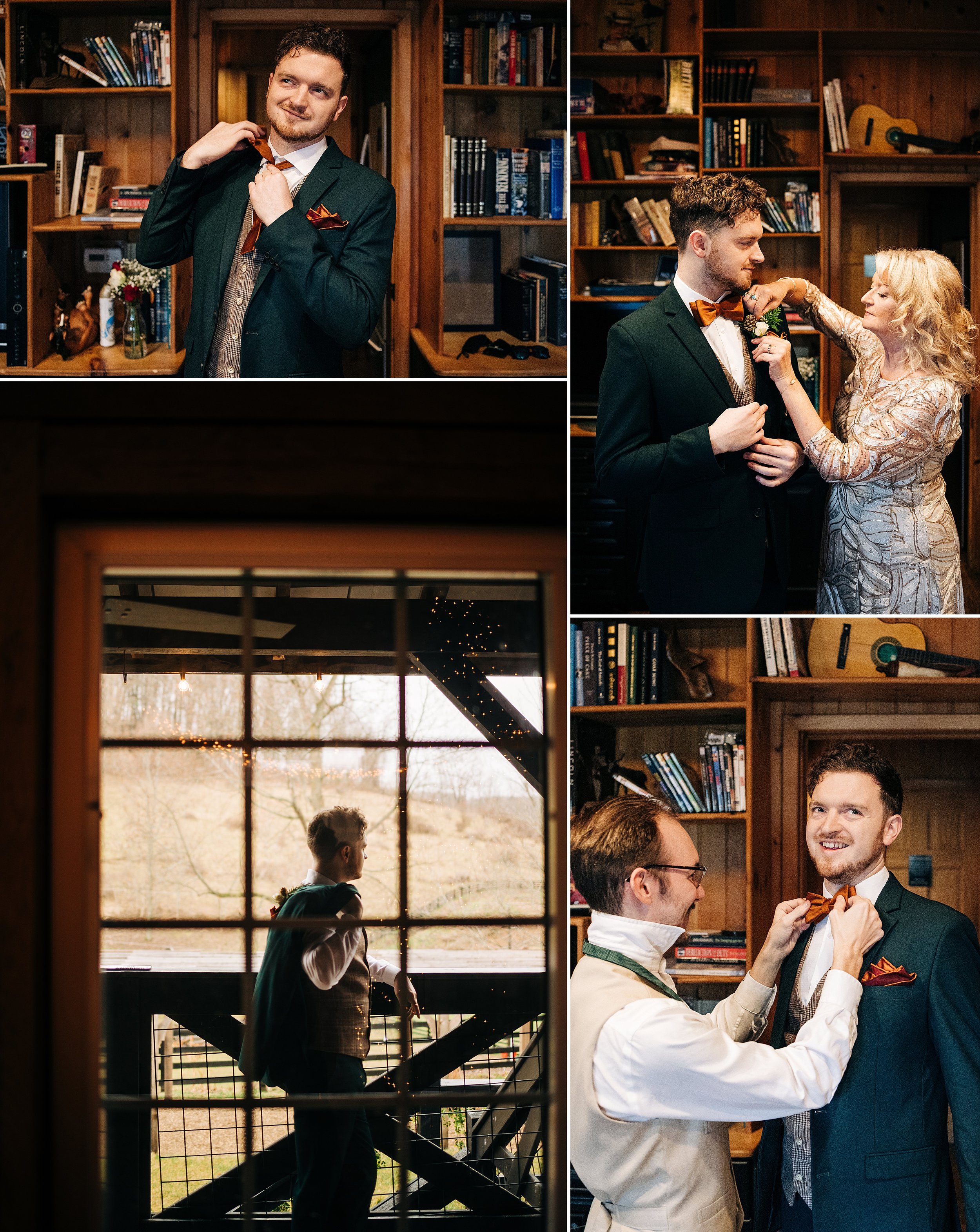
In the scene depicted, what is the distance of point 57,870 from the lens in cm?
176

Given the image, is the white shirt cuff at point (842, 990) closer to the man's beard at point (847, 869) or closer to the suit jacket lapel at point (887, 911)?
the suit jacket lapel at point (887, 911)

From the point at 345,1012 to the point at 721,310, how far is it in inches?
54.2

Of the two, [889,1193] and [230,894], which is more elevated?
[230,894]

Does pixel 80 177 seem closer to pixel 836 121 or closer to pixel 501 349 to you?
pixel 501 349

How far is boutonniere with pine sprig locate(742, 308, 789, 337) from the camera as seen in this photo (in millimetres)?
1622

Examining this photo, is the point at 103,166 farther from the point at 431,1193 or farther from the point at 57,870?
the point at 431,1193

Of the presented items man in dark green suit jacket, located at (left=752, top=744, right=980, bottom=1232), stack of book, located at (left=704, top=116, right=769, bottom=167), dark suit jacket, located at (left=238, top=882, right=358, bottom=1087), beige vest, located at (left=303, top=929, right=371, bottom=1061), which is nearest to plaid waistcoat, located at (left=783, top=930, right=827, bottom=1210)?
man in dark green suit jacket, located at (left=752, top=744, right=980, bottom=1232)

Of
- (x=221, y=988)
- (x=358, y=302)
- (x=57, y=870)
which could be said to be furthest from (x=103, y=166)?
(x=221, y=988)

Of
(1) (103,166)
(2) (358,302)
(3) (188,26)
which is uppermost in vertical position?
(3) (188,26)

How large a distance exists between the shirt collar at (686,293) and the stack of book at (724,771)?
685mm

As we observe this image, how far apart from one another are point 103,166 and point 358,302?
0.45 metres

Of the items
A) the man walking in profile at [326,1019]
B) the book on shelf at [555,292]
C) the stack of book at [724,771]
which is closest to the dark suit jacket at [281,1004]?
the man walking in profile at [326,1019]

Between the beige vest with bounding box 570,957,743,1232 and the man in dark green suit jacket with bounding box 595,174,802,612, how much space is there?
0.75 meters

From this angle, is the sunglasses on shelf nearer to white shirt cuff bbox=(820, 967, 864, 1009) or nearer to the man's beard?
the man's beard
